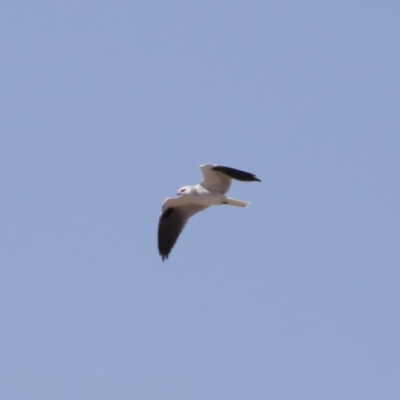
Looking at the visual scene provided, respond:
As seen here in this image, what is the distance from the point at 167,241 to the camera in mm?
24906

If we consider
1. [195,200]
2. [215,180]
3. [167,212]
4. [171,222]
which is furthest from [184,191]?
[171,222]

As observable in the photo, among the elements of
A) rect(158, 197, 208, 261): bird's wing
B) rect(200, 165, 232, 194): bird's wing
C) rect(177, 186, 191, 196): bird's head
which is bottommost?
rect(158, 197, 208, 261): bird's wing

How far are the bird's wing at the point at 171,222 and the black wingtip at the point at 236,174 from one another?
1.64m

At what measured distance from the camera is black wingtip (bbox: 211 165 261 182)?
22422 mm

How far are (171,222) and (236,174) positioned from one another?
249cm

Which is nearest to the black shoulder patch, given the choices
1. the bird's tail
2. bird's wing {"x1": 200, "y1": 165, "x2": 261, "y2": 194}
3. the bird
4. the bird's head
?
the bird

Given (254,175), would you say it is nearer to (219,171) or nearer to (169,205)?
(219,171)

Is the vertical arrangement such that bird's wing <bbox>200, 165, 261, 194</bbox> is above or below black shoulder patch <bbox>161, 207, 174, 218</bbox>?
above

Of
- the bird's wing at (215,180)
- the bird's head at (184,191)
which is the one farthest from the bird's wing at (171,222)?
the bird's wing at (215,180)

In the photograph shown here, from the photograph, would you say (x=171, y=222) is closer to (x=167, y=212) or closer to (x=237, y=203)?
(x=167, y=212)

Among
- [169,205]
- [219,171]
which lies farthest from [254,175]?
[169,205]

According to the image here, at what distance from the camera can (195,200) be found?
23797mm

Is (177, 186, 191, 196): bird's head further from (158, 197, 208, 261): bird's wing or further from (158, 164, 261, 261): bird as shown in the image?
(158, 197, 208, 261): bird's wing

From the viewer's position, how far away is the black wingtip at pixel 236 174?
22422mm
